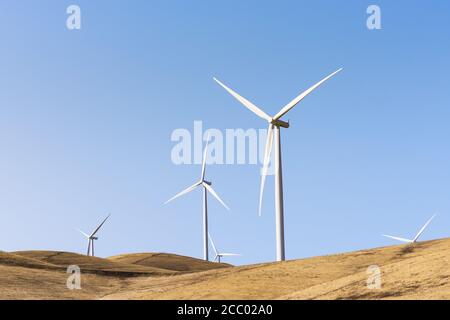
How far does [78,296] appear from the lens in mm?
39812

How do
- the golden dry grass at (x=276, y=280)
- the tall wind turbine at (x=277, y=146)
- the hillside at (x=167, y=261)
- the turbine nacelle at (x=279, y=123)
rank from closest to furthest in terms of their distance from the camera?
the golden dry grass at (x=276, y=280) < the tall wind turbine at (x=277, y=146) < the turbine nacelle at (x=279, y=123) < the hillside at (x=167, y=261)

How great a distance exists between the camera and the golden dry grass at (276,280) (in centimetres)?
3189

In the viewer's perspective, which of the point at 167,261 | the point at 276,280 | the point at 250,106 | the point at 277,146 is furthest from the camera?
the point at 167,261

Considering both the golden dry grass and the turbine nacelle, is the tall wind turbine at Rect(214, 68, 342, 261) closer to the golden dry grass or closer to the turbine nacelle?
the turbine nacelle

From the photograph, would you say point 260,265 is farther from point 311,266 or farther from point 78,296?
point 78,296

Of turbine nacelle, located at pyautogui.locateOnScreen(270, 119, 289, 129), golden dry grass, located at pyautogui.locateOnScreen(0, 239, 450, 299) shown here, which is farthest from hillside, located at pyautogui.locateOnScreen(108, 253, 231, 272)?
golden dry grass, located at pyautogui.locateOnScreen(0, 239, 450, 299)

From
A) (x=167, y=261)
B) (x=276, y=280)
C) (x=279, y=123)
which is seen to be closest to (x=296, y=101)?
(x=279, y=123)

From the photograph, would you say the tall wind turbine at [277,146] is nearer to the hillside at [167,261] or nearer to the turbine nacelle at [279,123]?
the turbine nacelle at [279,123]

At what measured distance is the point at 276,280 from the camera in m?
39.2

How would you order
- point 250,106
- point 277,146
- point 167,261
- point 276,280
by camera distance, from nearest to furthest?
1. point 276,280
2. point 277,146
3. point 250,106
4. point 167,261

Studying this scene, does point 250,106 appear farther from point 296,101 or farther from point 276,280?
point 276,280

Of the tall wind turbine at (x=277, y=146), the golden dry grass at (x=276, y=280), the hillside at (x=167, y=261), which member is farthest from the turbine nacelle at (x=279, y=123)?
the hillside at (x=167, y=261)
